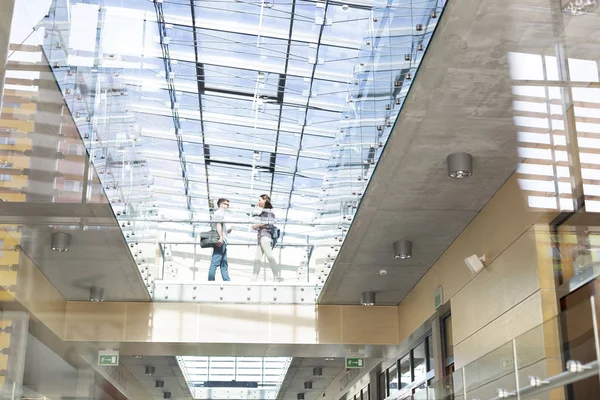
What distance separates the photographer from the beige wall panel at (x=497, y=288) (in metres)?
9.23

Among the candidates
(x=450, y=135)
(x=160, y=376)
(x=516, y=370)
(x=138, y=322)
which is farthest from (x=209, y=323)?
(x=160, y=376)

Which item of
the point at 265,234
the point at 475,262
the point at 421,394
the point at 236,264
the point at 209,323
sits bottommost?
the point at 421,394

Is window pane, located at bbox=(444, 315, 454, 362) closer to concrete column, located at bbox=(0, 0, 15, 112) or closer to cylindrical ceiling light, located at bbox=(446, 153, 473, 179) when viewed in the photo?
cylindrical ceiling light, located at bbox=(446, 153, 473, 179)

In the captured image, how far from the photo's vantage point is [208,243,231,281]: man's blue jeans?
14.0 m

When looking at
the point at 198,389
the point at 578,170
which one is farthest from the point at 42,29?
the point at 198,389

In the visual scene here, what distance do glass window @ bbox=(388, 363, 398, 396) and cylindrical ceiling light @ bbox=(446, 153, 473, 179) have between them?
352 inches

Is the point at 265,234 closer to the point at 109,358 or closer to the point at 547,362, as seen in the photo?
the point at 109,358

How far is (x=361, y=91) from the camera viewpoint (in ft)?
31.0

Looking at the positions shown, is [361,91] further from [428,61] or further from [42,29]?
[42,29]

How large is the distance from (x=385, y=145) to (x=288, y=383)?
58.6 ft

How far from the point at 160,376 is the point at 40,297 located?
10361 mm

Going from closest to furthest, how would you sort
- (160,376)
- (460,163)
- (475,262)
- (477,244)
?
1. (460,163)
2. (475,262)
3. (477,244)
4. (160,376)

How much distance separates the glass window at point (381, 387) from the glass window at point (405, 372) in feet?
6.94

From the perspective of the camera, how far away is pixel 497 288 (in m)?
10.2
